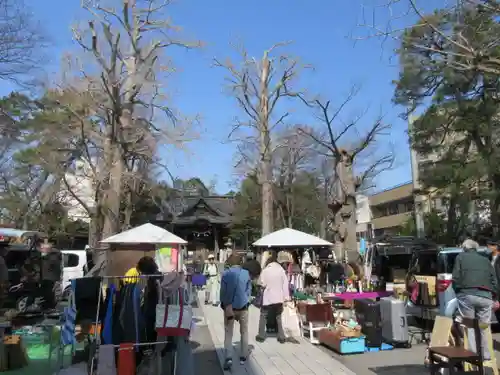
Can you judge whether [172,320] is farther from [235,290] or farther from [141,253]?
[141,253]

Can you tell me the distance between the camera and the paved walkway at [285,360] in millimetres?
7023

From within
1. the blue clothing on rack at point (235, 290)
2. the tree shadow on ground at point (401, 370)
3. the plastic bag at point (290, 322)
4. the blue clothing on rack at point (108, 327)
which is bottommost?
the tree shadow on ground at point (401, 370)

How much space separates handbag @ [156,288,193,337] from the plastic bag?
12.9 feet

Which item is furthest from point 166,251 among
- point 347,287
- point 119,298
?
point 119,298

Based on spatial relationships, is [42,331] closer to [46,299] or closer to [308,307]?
[308,307]

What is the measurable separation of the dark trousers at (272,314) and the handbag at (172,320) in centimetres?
324

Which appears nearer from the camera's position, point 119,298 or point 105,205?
point 119,298

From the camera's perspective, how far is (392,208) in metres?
61.8

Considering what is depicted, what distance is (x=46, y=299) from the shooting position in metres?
14.8

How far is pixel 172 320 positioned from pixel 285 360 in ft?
8.32

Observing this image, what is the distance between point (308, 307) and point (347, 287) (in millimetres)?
2778

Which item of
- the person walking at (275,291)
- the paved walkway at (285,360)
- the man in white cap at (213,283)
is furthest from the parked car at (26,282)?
the person walking at (275,291)

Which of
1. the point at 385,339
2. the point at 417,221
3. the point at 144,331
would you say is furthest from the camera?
the point at 417,221

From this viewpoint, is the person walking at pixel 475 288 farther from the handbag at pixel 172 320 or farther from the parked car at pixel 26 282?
the parked car at pixel 26 282
